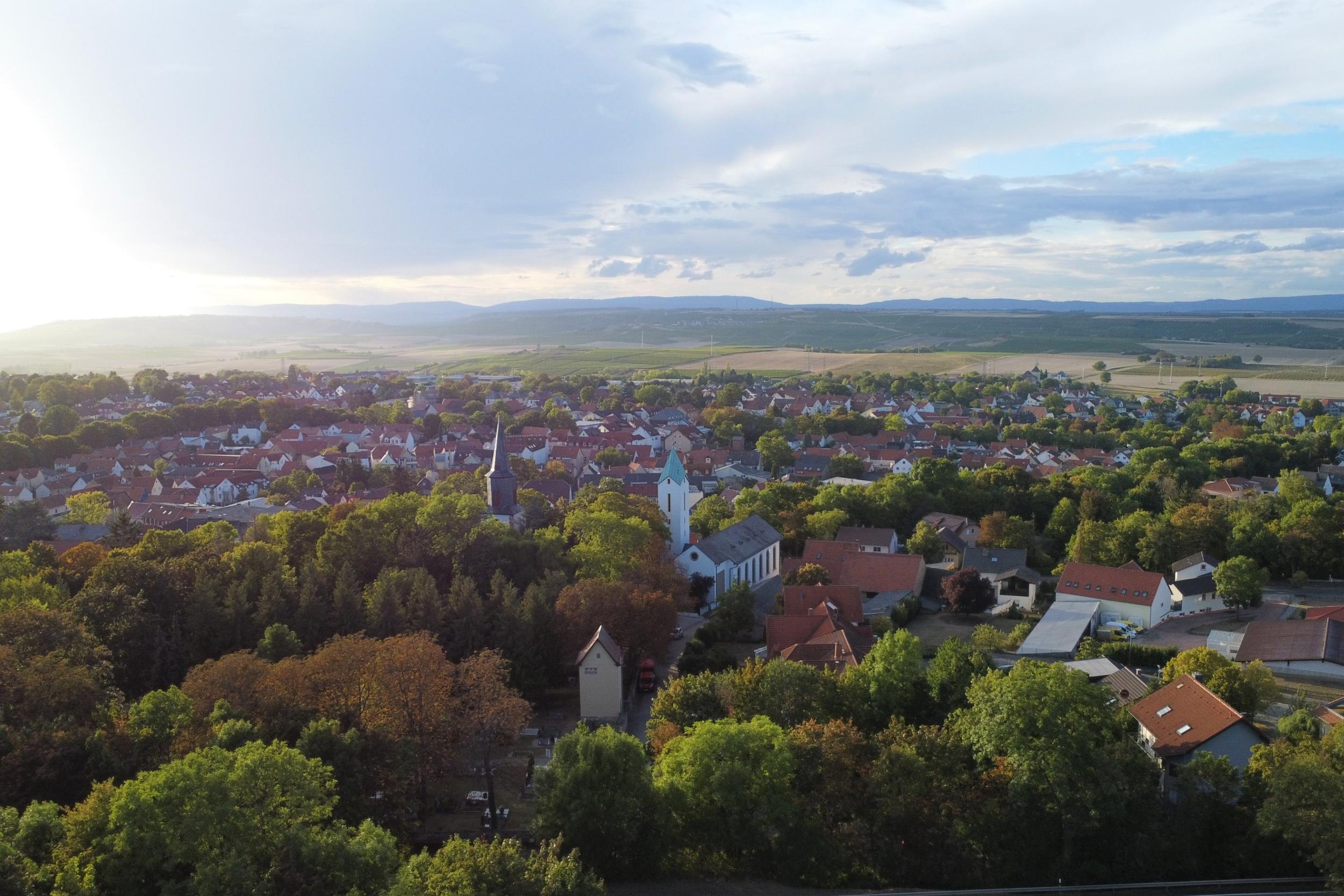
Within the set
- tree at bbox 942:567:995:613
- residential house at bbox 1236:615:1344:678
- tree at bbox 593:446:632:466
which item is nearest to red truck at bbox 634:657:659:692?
tree at bbox 942:567:995:613

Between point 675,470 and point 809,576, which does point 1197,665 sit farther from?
point 675,470

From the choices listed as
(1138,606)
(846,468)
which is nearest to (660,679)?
(1138,606)

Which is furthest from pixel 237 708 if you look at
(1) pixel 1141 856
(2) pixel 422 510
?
(1) pixel 1141 856

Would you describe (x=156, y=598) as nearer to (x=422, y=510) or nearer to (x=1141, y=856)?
(x=422, y=510)

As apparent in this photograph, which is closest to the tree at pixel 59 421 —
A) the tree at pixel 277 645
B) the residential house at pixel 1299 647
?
the tree at pixel 277 645

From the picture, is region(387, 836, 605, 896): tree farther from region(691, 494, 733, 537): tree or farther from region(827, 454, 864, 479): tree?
region(827, 454, 864, 479): tree
